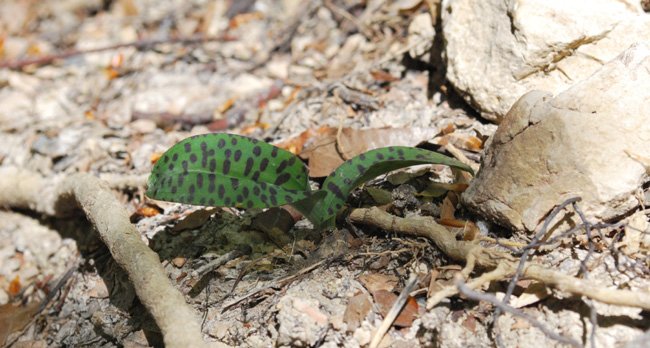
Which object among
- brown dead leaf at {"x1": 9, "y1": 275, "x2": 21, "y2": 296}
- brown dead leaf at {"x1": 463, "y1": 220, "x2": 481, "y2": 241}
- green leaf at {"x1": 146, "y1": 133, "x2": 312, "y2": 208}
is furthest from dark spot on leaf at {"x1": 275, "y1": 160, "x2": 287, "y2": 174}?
brown dead leaf at {"x1": 9, "y1": 275, "x2": 21, "y2": 296}

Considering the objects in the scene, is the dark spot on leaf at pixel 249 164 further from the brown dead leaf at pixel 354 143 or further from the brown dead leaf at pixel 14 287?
the brown dead leaf at pixel 14 287

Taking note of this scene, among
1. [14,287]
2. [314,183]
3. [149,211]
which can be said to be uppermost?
[314,183]

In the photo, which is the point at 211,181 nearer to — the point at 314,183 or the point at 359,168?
the point at 359,168

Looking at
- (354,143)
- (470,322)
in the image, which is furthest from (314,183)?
(470,322)

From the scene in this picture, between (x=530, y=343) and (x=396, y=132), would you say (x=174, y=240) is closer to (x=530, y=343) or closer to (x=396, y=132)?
(x=396, y=132)

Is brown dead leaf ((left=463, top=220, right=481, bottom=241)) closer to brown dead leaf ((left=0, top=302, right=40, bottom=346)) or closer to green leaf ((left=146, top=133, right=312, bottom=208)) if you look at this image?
green leaf ((left=146, top=133, right=312, bottom=208))

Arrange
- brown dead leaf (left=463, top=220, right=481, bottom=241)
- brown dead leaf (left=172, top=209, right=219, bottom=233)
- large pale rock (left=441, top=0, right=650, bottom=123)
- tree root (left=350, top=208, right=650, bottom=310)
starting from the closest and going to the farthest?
tree root (left=350, top=208, right=650, bottom=310) → brown dead leaf (left=463, top=220, right=481, bottom=241) → large pale rock (left=441, top=0, right=650, bottom=123) → brown dead leaf (left=172, top=209, right=219, bottom=233)
